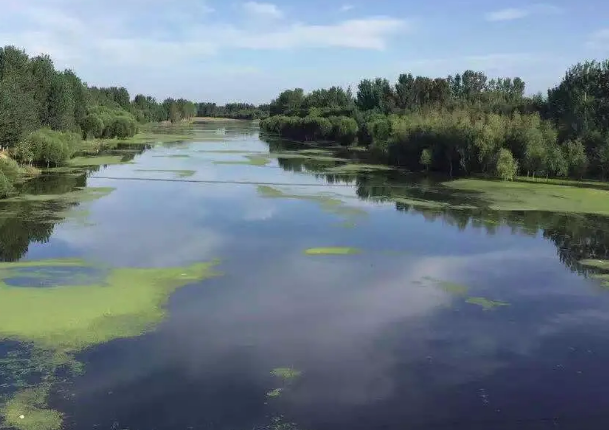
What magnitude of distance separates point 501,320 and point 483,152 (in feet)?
98.5

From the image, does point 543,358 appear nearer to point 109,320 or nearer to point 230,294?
point 230,294

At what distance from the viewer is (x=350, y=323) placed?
1383 cm

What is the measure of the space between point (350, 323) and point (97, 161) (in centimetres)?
4334

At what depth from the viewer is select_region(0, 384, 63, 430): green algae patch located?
29.8 ft

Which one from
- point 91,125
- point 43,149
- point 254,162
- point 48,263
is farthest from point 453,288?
point 91,125

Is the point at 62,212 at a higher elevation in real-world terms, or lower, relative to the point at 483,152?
lower

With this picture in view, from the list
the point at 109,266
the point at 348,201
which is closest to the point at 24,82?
the point at 348,201

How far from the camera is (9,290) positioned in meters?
15.4

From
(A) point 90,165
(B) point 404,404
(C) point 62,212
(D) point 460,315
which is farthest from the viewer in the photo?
(A) point 90,165

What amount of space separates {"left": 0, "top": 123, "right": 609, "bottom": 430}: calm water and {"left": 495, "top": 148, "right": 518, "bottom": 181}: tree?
13.1 meters

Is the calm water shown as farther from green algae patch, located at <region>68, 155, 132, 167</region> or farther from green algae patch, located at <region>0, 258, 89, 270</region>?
green algae patch, located at <region>68, 155, 132, 167</region>

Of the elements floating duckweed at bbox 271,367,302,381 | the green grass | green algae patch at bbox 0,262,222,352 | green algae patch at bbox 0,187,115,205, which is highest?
the green grass

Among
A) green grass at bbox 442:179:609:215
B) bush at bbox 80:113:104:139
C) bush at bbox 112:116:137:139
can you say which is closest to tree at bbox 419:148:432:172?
green grass at bbox 442:179:609:215

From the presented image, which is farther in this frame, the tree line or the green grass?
the tree line
